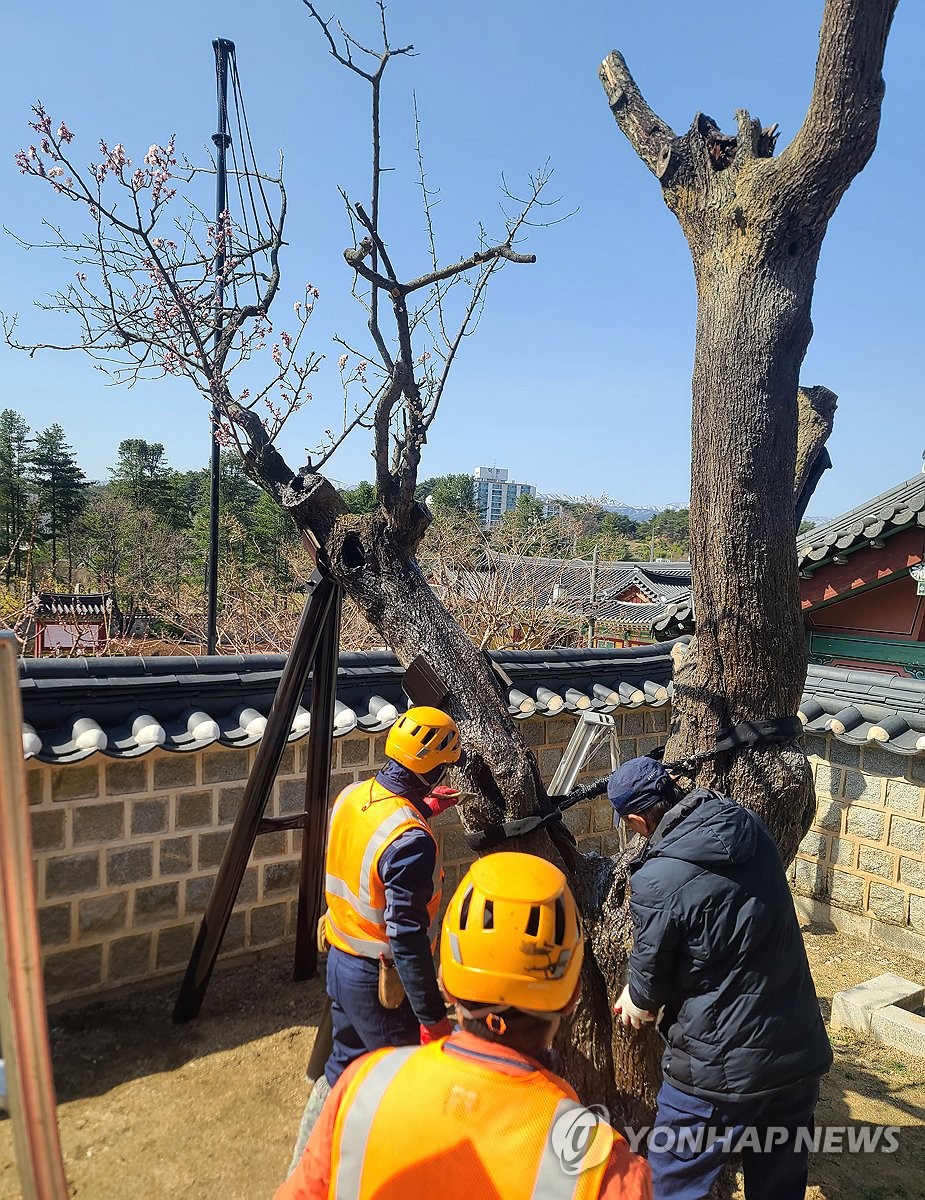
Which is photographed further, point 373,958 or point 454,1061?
point 373,958

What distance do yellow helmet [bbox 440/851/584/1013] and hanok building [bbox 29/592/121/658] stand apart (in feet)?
43.5

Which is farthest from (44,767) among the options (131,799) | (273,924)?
(273,924)

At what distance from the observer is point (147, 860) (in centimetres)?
488

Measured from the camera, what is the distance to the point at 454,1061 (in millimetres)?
1539

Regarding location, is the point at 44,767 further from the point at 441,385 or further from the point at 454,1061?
the point at 454,1061

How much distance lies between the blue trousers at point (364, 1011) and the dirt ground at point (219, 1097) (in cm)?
95

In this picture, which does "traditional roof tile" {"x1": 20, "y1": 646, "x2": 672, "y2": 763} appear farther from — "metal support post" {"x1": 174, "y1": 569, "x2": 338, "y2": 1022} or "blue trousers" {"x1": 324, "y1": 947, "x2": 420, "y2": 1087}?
"blue trousers" {"x1": 324, "y1": 947, "x2": 420, "y2": 1087}

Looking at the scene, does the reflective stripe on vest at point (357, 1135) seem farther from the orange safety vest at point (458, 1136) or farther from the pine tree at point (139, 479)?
the pine tree at point (139, 479)

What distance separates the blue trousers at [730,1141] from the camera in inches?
104

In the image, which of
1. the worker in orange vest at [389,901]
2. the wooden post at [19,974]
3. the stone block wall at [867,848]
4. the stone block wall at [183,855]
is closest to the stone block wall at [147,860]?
the stone block wall at [183,855]

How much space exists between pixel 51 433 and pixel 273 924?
31.0m

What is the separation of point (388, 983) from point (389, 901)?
41 cm

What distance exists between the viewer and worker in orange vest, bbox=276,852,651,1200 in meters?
1.43

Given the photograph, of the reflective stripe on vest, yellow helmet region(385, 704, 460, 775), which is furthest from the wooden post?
yellow helmet region(385, 704, 460, 775)
